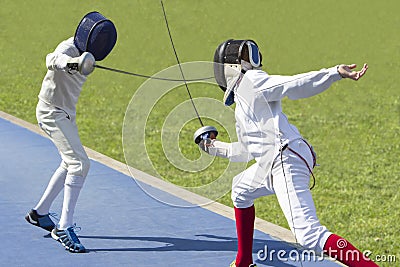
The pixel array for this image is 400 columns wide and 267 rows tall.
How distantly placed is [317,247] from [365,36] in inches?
614

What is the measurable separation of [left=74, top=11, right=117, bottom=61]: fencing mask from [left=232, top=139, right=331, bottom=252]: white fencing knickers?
167 centimetres

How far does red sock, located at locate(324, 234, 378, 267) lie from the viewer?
21.0 ft

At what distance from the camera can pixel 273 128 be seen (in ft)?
21.9

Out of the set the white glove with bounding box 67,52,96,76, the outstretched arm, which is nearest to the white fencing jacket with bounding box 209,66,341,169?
the outstretched arm

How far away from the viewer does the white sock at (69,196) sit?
25.5ft

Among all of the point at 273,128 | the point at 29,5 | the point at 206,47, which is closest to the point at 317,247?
the point at 273,128

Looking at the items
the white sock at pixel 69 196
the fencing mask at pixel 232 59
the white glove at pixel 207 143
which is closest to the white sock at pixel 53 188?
the white sock at pixel 69 196

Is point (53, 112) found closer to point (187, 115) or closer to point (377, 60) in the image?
point (187, 115)

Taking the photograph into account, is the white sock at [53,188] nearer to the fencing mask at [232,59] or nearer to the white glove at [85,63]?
the white glove at [85,63]

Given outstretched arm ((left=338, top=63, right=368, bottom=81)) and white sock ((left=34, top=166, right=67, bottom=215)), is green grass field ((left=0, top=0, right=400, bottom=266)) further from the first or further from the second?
outstretched arm ((left=338, top=63, right=368, bottom=81))

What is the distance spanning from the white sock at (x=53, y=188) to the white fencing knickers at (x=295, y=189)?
1.81 meters

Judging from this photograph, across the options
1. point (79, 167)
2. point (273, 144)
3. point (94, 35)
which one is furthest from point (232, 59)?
point (79, 167)

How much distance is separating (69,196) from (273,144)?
1983 mm

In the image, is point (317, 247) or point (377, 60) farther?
point (377, 60)
